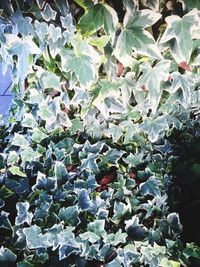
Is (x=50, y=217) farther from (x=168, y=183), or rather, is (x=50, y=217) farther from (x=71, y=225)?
(x=168, y=183)

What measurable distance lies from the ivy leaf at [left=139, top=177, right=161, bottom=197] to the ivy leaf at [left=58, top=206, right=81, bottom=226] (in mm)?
263

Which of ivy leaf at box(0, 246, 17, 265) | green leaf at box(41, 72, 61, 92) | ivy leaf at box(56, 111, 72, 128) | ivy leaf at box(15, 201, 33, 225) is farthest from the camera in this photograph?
ivy leaf at box(56, 111, 72, 128)

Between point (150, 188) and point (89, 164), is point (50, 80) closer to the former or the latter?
point (89, 164)

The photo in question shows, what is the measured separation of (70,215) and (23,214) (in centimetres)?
13

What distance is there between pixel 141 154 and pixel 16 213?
1.47ft

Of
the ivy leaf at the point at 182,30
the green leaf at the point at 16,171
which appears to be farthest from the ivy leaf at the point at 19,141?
the ivy leaf at the point at 182,30

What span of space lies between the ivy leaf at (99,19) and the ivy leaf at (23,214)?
520 millimetres

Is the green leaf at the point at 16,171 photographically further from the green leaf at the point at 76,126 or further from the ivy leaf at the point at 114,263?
the ivy leaf at the point at 114,263

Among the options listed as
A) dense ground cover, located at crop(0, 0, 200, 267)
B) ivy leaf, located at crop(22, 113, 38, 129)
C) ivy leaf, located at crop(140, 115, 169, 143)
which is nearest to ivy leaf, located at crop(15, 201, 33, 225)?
dense ground cover, located at crop(0, 0, 200, 267)

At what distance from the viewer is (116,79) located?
1.26 meters

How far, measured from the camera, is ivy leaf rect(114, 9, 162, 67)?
1103 mm

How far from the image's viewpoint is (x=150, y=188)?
4.26ft

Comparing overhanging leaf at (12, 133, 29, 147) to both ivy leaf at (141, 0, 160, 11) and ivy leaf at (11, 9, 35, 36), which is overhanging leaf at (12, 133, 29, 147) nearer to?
ivy leaf at (11, 9, 35, 36)

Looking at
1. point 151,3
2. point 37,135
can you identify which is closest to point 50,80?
point 37,135
